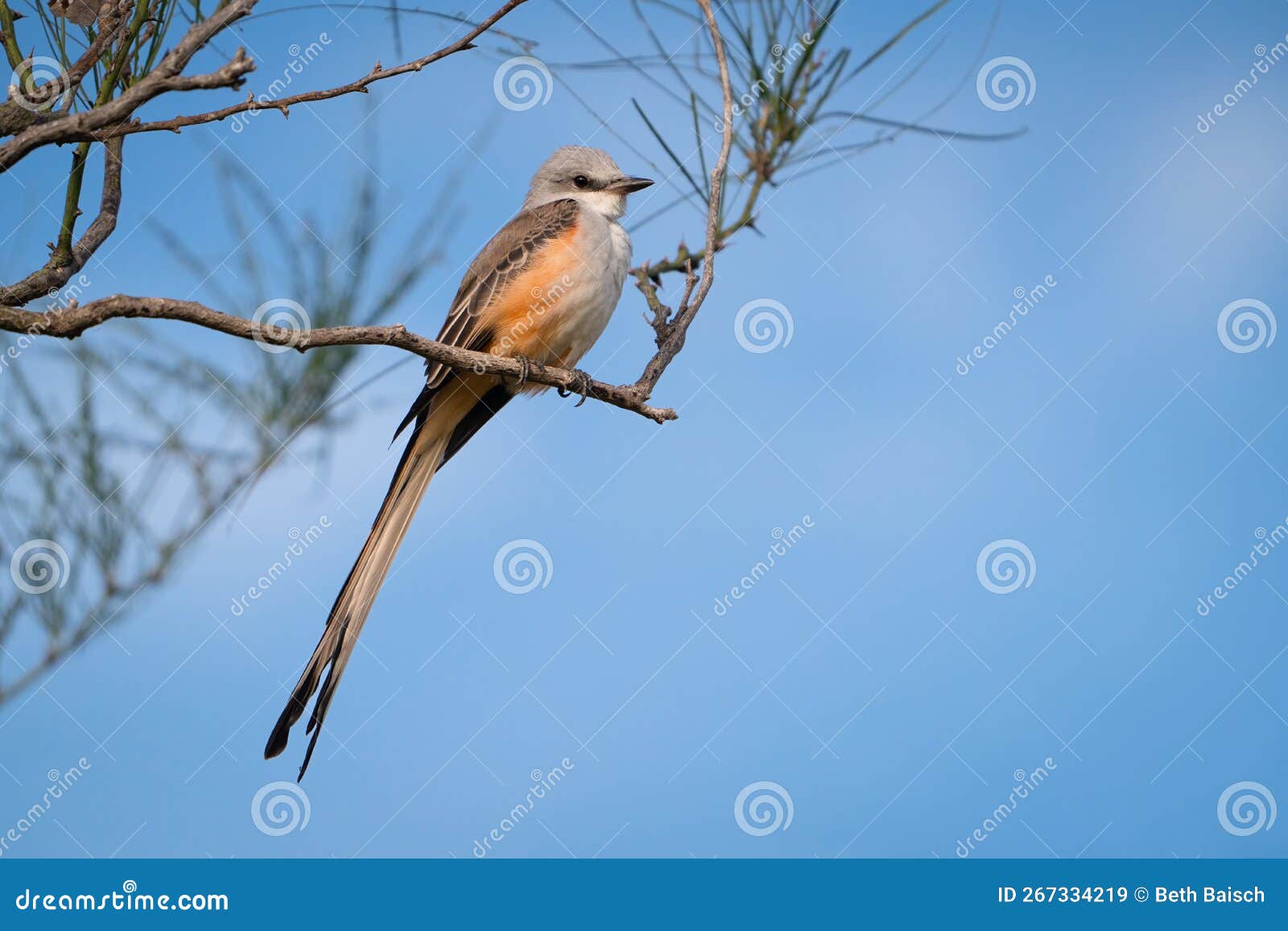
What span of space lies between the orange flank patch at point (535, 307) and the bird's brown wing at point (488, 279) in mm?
29

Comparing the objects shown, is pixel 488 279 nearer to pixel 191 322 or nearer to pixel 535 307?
pixel 535 307

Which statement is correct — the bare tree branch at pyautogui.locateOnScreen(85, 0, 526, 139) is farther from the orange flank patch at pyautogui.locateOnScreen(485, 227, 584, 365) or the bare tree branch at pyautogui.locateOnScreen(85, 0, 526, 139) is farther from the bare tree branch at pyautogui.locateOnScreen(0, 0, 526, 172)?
the orange flank patch at pyautogui.locateOnScreen(485, 227, 584, 365)

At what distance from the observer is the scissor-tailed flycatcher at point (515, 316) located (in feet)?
12.5

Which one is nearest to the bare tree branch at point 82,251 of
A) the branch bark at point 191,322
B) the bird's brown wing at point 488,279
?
the branch bark at point 191,322

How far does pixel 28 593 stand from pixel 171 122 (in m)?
1.75

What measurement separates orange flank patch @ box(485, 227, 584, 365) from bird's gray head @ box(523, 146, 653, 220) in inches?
15.7

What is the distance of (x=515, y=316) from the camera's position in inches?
155

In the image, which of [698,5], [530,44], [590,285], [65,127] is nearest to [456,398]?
[590,285]

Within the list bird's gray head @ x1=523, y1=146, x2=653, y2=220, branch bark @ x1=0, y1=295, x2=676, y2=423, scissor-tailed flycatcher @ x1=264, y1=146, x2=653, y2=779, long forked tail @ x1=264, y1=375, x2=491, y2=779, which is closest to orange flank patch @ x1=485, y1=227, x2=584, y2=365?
scissor-tailed flycatcher @ x1=264, y1=146, x2=653, y2=779

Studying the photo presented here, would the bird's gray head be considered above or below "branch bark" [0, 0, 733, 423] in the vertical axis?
above

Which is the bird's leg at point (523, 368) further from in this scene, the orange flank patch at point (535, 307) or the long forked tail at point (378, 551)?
the long forked tail at point (378, 551)

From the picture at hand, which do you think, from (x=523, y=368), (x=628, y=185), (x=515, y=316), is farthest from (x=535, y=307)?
(x=628, y=185)

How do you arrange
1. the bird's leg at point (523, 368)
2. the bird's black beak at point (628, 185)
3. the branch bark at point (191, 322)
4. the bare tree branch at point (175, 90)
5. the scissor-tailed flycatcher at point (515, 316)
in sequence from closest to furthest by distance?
1. the bare tree branch at point (175, 90)
2. the branch bark at point (191, 322)
3. the bird's leg at point (523, 368)
4. the scissor-tailed flycatcher at point (515, 316)
5. the bird's black beak at point (628, 185)

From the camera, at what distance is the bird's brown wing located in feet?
12.6
